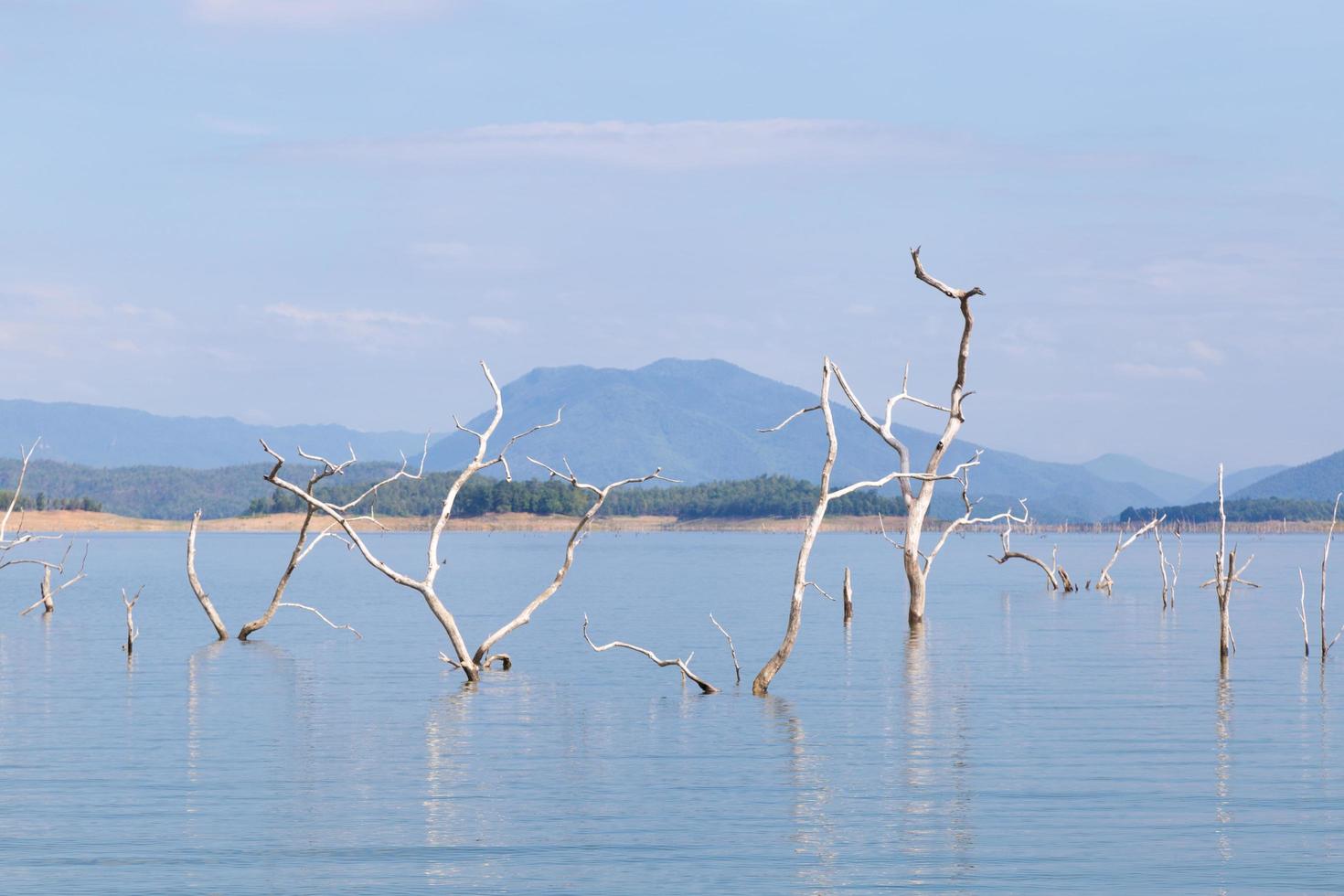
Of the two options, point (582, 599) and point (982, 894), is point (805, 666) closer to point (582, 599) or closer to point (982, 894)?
point (982, 894)

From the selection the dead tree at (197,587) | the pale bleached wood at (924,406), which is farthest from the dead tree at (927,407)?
the dead tree at (197,587)

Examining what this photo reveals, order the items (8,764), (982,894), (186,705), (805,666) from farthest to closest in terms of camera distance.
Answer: (805,666), (186,705), (8,764), (982,894)

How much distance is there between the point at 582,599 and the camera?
80.8 meters

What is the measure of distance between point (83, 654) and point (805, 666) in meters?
21.6

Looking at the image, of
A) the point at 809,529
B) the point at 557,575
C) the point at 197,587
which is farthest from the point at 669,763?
the point at 197,587

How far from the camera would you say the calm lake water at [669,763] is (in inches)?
822

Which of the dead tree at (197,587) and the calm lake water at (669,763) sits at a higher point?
the dead tree at (197,587)

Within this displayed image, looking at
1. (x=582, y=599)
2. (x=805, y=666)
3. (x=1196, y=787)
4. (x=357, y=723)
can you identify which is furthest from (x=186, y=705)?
(x=582, y=599)

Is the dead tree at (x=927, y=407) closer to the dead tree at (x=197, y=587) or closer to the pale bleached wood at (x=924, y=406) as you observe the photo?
the pale bleached wood at (x=924, y=406)

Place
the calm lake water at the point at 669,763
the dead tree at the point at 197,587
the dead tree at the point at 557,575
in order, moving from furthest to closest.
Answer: the dead tree at the point at 197,587 < the dead tree at the point at 557,575 < the calm lake water at the point at 669,763

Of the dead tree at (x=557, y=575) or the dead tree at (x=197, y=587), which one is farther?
the dead tree at (x=197, y=587)

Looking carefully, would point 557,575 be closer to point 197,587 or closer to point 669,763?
point 669,763

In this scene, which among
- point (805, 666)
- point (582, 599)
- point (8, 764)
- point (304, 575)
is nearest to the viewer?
point (8, 764)

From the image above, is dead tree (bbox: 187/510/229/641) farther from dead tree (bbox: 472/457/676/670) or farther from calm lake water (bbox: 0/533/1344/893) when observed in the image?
dead tree (bbox: 472/457/676/670)
